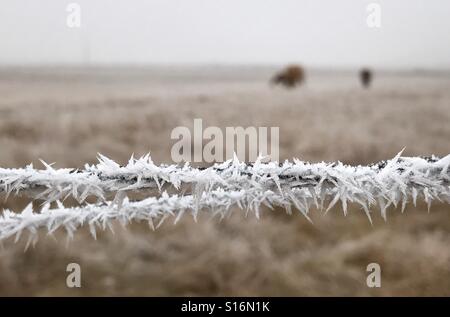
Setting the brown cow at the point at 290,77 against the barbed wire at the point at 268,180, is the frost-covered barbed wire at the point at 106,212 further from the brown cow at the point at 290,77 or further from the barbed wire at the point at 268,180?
the brown cow at the point at 290,77

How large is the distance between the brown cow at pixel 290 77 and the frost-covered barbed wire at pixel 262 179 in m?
35.3

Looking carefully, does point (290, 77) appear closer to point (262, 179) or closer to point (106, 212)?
point (106, 212)

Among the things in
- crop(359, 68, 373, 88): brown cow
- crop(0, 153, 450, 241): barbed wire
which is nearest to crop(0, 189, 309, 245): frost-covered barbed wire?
crop(0, 153, 450, 241): barbed wire

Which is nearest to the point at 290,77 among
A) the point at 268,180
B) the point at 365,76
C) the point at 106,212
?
the point at 365,76

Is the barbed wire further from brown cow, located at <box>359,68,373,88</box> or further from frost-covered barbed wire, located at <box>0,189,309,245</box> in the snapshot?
brown cow, located at <box>359,68,373,88</box>

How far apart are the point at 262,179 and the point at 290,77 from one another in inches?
1427

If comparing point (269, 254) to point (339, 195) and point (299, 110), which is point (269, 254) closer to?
point (339, 195)

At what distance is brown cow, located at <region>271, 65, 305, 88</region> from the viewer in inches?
1393

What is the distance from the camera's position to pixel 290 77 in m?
35.9

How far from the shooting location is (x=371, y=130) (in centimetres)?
1002

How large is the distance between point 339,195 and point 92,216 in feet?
1.71

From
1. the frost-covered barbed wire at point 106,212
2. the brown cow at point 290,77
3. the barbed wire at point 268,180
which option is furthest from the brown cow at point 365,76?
the barbed wire at point 268,180

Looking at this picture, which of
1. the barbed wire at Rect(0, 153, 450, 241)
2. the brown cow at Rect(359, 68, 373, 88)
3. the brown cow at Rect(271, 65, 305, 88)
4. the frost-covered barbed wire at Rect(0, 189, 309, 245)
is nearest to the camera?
the barbed wire at Rect(0, 153, 450, 241)

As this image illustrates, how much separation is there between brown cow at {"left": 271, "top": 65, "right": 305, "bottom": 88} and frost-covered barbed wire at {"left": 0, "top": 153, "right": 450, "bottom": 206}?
3528 centimetres
